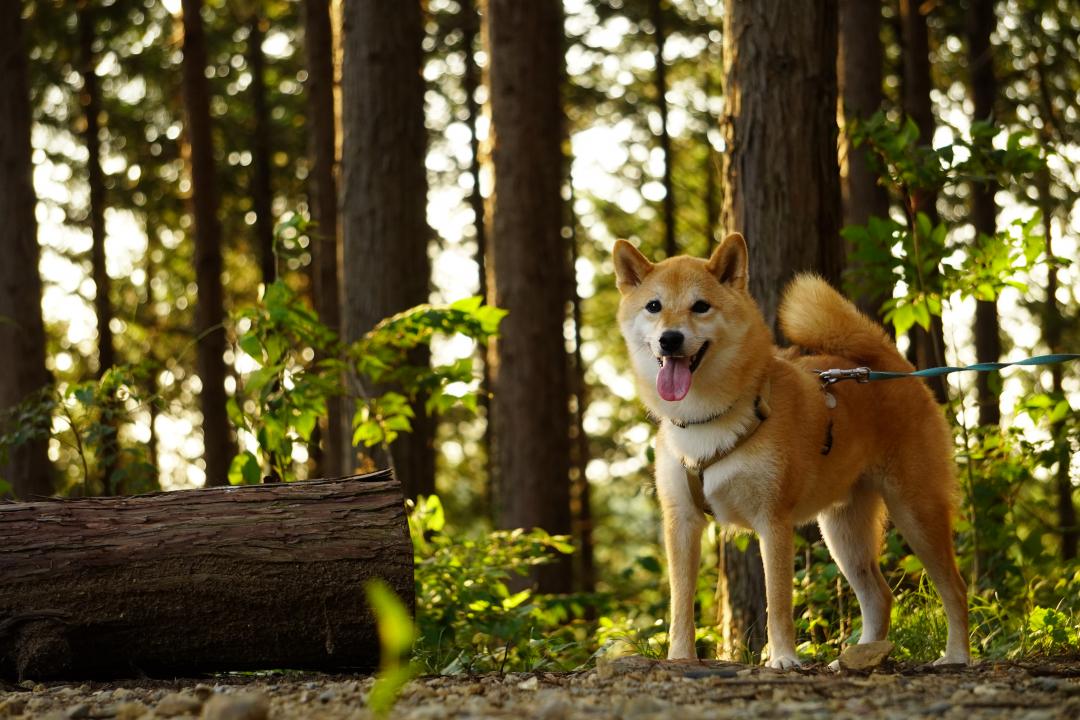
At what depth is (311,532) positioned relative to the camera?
193 inches

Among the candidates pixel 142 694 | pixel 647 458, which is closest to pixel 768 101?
pixel 647 458

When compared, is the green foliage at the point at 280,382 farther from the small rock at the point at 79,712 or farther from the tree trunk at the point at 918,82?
the tree trunk at the point at 918,82

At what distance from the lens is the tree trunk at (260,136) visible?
20.1 meters

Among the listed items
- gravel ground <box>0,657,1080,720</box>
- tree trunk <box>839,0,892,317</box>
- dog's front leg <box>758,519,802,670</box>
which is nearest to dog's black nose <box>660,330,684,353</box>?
dog's front leg <box>758,519,802,670</box>

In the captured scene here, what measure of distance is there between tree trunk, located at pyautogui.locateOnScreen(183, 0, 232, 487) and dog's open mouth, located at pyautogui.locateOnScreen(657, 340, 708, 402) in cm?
1086

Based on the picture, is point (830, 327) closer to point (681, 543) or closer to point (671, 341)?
point (671, 341)

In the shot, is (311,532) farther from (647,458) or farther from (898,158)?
(898,158)

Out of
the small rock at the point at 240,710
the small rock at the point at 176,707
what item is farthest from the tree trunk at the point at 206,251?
the small rock at the point at 240,710

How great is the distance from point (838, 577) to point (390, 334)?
2931 millimetres

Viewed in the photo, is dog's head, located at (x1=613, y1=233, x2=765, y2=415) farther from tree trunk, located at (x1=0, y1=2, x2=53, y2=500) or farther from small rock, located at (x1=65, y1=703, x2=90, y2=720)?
tree trunk, located at (x1=0, y1=2, x2=53, y2=500)

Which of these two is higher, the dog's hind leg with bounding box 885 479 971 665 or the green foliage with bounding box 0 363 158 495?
the green foliage with bounding box 0 363 158 495

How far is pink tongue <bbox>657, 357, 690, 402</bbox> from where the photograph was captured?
496 centimetres

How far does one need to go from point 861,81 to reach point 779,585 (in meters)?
9.12

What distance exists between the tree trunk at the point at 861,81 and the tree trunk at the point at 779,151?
5809 millimetres
